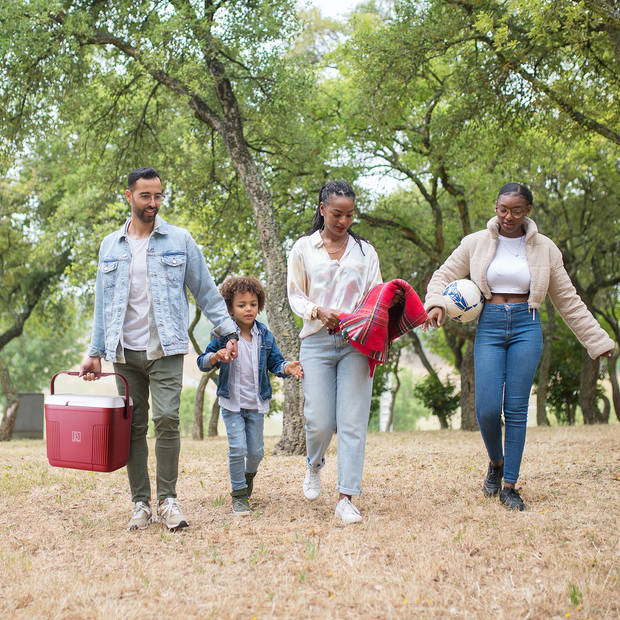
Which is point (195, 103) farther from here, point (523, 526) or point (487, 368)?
point (523, 526)

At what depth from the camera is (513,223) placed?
520 centimetres

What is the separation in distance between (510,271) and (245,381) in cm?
212

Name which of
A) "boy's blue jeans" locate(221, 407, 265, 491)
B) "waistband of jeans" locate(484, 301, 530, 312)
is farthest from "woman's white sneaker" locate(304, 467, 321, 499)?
"waistband of jeans" locate(484, 301, 530, 312)

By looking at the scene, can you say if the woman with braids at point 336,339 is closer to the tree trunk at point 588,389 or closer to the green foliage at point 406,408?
the tree trunk at point 588,389

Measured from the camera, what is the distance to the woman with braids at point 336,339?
4.84m

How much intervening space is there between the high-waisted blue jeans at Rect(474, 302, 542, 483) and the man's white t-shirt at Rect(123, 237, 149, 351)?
7.94 ft

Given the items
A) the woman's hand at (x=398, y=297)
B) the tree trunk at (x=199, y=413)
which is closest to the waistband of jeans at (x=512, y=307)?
the woman's hand at (x=398, y=297)

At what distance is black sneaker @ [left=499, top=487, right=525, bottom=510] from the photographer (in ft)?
16.5

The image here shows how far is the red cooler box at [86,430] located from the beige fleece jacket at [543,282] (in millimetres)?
2315

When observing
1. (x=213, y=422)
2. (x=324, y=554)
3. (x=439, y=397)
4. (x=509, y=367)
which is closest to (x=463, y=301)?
(x=509, y=367)

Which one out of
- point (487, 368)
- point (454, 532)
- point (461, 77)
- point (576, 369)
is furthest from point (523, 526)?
point (576, 369)

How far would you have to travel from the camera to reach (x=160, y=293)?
4816 mm

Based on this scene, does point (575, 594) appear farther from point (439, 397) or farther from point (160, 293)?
point (439, 397)

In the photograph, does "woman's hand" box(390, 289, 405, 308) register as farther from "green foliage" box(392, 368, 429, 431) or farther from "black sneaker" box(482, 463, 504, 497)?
"green foliage" box(392, 368, 429, 431)
